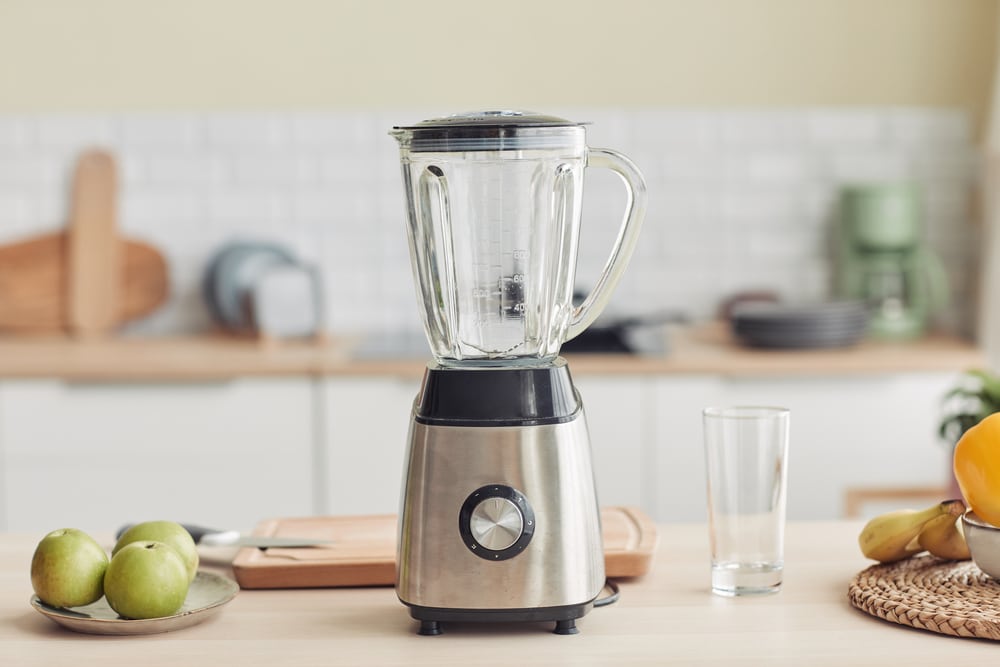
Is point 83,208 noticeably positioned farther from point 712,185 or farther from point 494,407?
point 494,407

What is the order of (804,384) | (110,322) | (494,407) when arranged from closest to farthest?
(494,407) < (804,384) < (110,322)

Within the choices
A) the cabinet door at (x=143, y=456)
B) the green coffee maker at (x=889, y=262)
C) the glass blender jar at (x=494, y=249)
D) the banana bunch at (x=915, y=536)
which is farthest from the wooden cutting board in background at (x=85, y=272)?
the banana bunch at (x=915, y=536)

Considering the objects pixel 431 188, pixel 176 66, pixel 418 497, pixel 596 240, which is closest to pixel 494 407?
pixel 418 497

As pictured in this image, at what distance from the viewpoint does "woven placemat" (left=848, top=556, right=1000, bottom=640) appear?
1.07 meters

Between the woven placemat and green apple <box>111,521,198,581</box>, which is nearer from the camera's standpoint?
the woven placemat

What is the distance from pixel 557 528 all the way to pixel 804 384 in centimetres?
180

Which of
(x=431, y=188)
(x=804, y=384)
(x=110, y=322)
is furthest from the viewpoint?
(x=110, y=322)

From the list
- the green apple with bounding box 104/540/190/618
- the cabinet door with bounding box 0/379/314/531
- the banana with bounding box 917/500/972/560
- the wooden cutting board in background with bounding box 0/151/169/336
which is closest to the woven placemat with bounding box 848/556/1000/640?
the banana with bounding box 917/500/972/560

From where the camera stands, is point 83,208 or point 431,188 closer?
point 431,188

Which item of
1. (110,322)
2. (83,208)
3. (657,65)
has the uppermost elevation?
(657,65)

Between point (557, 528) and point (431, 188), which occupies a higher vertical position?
point (431, 188)

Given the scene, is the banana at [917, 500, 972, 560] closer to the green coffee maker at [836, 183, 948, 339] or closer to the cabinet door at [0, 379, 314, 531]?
the cabinet door at [0, 379, 314, 531]

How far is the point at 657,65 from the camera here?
332cm

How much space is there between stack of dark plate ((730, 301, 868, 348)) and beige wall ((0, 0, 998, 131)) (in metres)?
0.70
